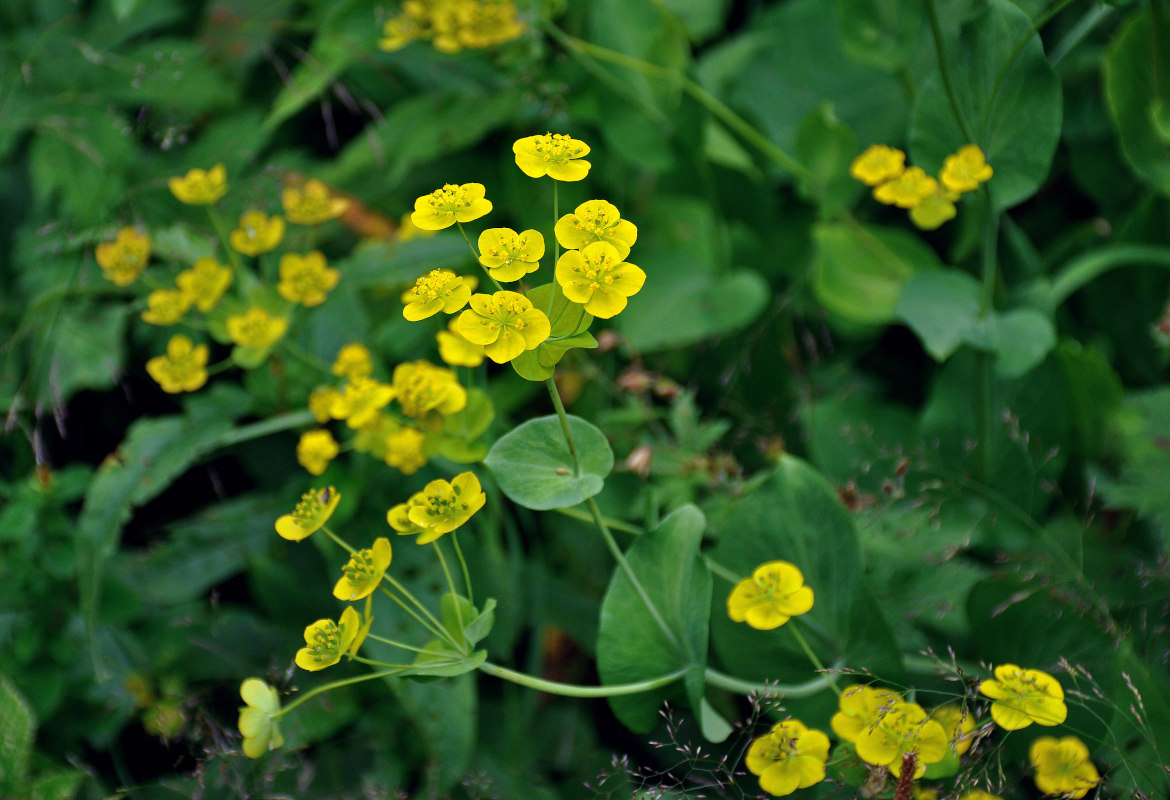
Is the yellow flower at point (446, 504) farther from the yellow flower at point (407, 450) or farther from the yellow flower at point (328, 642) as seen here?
the yellow flower at point (407, 450)

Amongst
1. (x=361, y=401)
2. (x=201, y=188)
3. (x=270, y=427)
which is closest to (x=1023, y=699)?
(x=361, y=401)

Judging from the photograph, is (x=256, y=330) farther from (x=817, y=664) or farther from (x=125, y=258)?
(x=817, y=664)

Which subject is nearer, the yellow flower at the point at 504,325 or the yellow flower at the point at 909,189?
the yellow flower at the point at 504,325

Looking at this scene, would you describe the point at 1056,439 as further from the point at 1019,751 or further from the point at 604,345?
the point at 604,345

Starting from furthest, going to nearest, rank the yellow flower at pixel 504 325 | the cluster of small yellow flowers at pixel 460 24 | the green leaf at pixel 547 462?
the cluster of small yellow flowers at pixel 460 24
the green leaf at pixel 547 462
the yellow flower at pixel 504 325

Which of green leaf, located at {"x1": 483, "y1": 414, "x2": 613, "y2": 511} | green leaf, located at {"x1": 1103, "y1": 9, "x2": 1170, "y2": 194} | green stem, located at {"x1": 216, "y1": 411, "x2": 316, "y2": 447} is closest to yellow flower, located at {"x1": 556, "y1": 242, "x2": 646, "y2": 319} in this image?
green leaf, located at {"x1": 483, "y1": 414, "x2": 613, "y2": 511}

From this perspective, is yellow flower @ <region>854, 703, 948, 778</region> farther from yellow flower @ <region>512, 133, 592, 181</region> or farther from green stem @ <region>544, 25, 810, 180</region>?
green stem @ <region>544, 25, 810, 180</region>

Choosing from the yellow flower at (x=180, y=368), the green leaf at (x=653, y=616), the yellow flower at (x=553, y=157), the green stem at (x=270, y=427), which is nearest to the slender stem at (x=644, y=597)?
the green leaf at (x=653, y=616)
